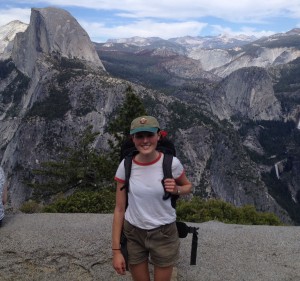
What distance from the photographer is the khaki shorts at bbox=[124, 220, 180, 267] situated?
450 centimetres

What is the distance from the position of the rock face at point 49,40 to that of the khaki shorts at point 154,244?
586ft

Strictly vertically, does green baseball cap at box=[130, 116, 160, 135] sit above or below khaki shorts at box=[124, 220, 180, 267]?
above

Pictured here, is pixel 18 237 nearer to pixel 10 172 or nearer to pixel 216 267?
pixel 216 267

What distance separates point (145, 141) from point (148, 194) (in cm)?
60

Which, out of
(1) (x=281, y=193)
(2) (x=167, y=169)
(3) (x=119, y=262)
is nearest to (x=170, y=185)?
(2) (x=167, y=169)

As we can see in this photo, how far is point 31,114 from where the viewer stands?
4272 inches

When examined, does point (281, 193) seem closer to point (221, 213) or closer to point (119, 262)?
point (221, 213)

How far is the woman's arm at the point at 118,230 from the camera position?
14.6 feet

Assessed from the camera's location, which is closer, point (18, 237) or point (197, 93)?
point (18, 237)

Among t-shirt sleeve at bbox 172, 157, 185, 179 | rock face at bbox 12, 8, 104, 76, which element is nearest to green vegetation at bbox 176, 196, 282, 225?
t-shirt sleeve at bbox 172, 157, 185, 179

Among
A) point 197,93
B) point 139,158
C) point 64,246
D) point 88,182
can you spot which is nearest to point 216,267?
point 64,246

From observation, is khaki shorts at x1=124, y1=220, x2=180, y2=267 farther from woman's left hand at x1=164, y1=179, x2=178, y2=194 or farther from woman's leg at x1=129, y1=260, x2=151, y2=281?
woman's left hand at x1=164, y1=179, x2=178, y2=194

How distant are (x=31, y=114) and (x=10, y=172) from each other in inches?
751

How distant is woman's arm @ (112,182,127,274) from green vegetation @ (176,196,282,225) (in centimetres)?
948
